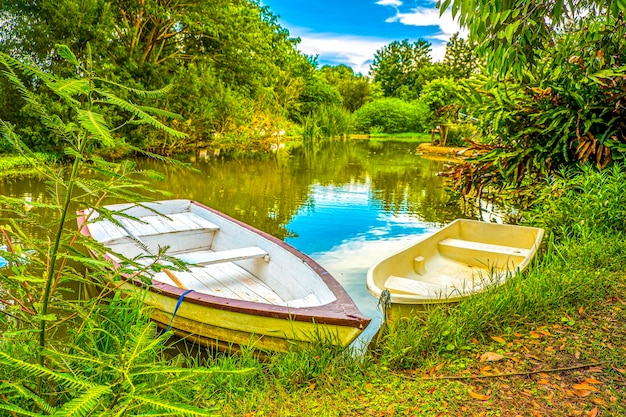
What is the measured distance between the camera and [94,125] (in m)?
0.92

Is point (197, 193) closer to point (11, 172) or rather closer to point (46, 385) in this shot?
point (11, 172)

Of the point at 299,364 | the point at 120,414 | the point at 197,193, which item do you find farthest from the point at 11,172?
the point at 120,414

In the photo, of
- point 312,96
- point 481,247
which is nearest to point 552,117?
point 481,247

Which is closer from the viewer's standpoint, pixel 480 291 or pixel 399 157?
pixel 480 291

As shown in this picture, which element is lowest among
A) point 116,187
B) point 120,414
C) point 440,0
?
point 120,414

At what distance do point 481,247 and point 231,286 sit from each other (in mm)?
2737

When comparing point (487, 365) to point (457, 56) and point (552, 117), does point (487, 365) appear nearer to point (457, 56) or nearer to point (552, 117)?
point (552, 117)

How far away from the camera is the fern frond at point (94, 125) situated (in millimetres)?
913

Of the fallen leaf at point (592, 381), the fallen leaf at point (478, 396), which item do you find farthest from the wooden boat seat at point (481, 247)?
the fallen leaf at point (478, 396)

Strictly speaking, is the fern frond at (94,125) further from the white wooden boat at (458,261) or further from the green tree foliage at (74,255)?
the white wooden boat at (458,261)

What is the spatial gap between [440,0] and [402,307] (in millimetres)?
1994

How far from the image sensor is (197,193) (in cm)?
1059

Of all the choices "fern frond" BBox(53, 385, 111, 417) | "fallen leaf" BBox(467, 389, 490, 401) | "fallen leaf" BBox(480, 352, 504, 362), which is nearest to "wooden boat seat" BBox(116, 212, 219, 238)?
"fallen leaf" BBox(480, 352, 504, 362)

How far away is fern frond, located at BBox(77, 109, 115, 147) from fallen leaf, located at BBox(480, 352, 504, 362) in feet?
8.00
